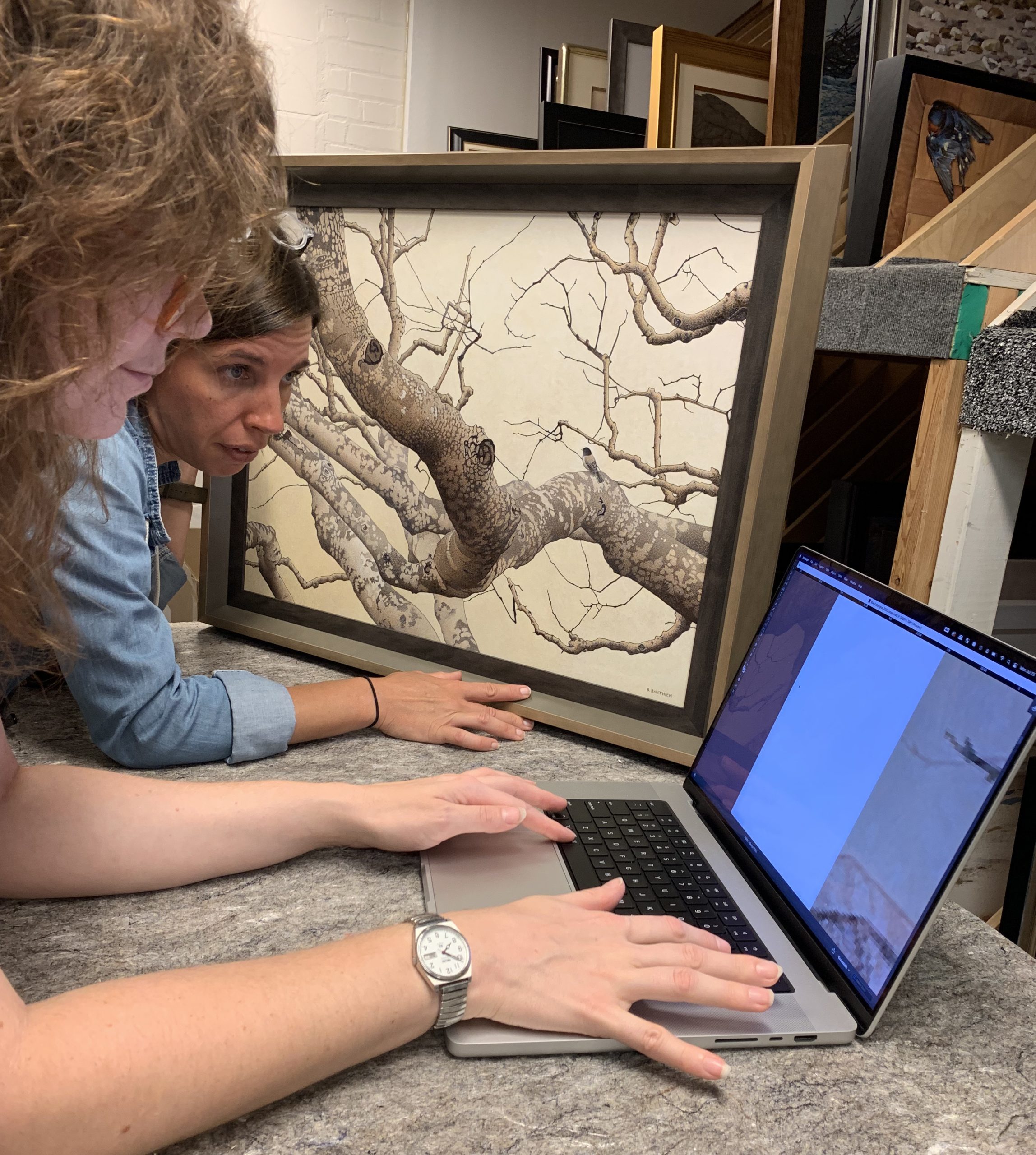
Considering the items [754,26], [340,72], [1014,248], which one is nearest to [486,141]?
[340,72]

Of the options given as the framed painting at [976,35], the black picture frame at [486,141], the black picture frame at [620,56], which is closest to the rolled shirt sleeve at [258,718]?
the framed painting at [976,35]

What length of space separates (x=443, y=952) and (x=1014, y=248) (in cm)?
79

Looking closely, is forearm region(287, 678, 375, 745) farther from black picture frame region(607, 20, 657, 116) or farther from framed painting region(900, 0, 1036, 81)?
black picture frame region(607, 20, 657, 116)

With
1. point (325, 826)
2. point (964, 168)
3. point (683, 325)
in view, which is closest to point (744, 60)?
point (964, 168)

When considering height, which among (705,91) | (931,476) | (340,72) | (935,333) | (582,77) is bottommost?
(931,476)

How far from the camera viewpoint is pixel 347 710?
3.45ft

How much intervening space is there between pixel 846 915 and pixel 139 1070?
1.40ft

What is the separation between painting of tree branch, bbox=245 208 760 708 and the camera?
0.96 metres

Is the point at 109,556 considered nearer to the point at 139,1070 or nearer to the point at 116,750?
the point at 116,750

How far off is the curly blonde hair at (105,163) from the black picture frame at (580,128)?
3.60 feet

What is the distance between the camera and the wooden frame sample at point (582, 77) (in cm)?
213

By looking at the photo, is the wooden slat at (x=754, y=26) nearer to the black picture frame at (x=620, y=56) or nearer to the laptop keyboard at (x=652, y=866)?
the black picture frame at (x=620, y=56)

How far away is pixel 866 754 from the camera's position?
641 millimetres

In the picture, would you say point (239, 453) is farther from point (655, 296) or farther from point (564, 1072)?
point (564, 1072)
